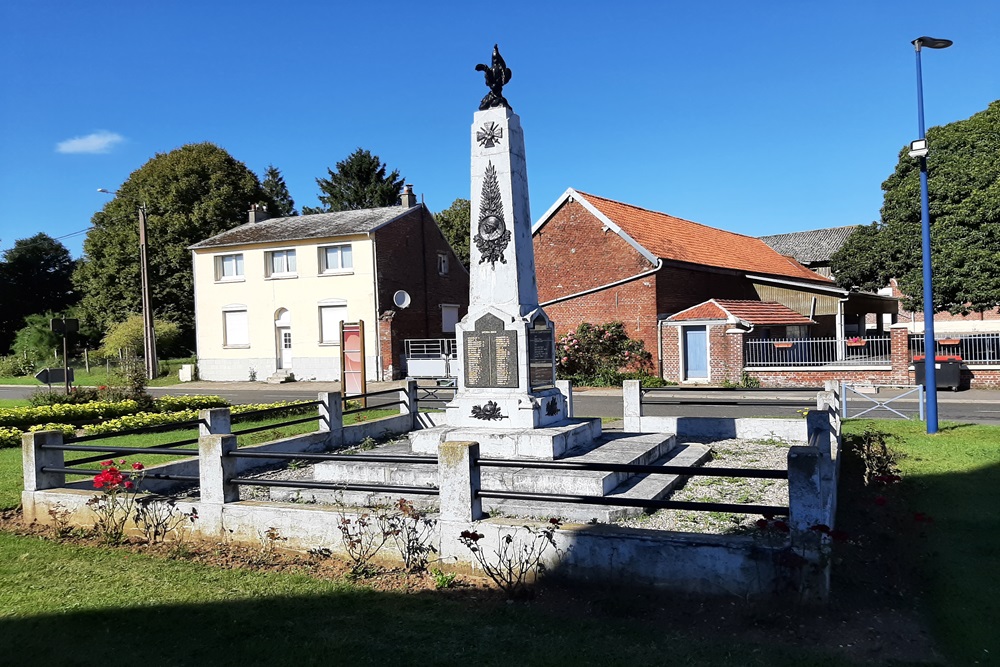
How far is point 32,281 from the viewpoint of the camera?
53500 mm

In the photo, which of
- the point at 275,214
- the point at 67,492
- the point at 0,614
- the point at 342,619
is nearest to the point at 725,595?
the point at 342,619

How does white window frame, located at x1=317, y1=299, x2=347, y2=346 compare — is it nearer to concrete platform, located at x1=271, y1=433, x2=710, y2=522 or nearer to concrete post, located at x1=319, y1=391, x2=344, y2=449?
concrete post, located at x1=319, y1=391, x2=344, y2=449

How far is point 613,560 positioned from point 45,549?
5.61 metres

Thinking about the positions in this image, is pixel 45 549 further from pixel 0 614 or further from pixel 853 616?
pixel 853 616

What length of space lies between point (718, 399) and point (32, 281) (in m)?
54.7

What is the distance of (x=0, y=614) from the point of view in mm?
5316

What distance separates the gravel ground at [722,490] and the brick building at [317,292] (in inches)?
815

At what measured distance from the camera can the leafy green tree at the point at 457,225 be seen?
53000 millimetres

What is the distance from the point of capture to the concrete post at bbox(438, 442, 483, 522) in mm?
5863

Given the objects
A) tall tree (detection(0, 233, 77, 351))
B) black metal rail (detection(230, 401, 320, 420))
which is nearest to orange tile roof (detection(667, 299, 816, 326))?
black metal rail (detection(230, 401, 320, 420))

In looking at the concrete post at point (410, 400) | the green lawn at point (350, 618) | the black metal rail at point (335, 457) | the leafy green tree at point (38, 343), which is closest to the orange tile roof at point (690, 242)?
the concrete post at point (410, 400)

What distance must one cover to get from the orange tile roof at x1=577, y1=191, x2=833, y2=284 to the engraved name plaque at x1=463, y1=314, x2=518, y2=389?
708 inches

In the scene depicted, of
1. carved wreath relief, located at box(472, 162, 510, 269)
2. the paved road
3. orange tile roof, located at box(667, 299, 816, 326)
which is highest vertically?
carved wreath relief, located at box(472, 162, 510, 269)

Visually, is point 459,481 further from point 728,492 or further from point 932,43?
point 932,43
